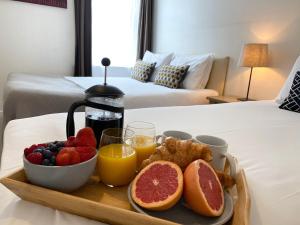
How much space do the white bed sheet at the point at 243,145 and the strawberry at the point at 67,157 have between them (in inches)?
4.5

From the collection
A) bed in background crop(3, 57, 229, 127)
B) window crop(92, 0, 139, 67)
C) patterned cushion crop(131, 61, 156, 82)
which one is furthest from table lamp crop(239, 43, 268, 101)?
window crop(92, 0, 139, 67)

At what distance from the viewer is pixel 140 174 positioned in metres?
0.60

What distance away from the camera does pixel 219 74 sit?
3021 millimetres

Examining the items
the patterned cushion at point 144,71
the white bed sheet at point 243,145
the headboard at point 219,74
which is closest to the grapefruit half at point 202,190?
the white bed sheet at point 243,145

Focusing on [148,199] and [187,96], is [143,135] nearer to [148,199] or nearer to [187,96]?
[148,199]

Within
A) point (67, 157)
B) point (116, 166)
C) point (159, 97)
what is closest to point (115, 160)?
point (116, 166)

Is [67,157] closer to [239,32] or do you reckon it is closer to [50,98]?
[50,98]

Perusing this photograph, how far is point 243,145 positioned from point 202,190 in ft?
1.93

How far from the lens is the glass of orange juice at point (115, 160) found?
62 cm

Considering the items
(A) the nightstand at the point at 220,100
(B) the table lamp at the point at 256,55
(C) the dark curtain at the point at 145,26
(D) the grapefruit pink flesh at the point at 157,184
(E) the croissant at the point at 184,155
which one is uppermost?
(C) the dark curtain at the point at 145,26

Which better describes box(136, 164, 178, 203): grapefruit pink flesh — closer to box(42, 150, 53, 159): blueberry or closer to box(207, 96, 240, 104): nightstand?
box(42, 150, 53, 159): blueberry

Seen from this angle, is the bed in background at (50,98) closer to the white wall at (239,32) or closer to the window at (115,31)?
the white wall at (239,32)

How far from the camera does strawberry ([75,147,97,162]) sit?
58 cm

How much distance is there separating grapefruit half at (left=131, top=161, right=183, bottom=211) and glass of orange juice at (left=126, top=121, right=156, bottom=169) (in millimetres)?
98
